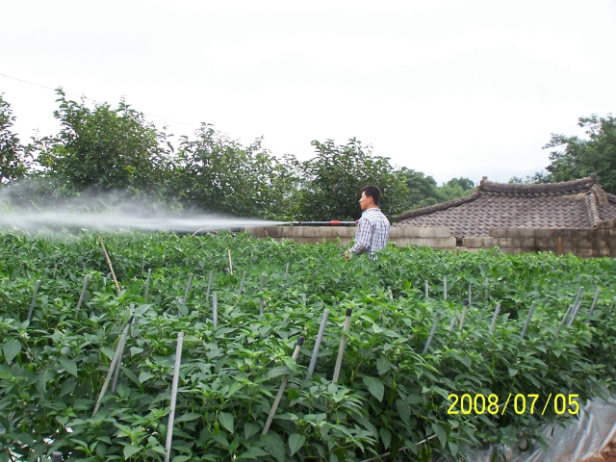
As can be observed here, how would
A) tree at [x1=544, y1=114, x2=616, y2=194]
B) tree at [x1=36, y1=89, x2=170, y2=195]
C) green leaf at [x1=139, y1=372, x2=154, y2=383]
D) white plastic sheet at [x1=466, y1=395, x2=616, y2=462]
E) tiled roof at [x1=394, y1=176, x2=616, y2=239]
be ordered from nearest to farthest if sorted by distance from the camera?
green leaf at [x1=139, y1=372, x2=154, y2=383]
white plastic sheet at [x1=466, y1=395, x2=616, y2=462]
tree at [x1=36, y1=89, x2=170, y2=195]
tiled roof at [x1=394, y1=176, x2=616, y2=239]
tree at [x1=544, y1=114, x2=616, y2=194]

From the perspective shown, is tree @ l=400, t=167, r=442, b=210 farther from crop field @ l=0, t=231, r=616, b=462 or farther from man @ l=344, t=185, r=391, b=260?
crop field @ l=0, t=231, r=616, b=462

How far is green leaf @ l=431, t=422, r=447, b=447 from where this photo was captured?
93.0 inches

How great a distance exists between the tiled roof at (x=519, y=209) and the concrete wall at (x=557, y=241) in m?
8.21

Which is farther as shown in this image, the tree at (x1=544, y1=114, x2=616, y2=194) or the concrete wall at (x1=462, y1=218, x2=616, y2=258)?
the tree at (x1=544, y1=114, x2=616, y2=194)

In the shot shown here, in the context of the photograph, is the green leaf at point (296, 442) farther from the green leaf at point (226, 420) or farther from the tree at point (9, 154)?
the tree at point (9, 154)

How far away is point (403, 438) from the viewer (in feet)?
7.73

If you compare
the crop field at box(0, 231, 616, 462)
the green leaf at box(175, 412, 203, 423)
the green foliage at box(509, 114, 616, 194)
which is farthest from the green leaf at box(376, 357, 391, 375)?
the green foliage at box(509, 114, 616, 194)

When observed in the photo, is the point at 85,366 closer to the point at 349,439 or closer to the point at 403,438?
the point at 349,439

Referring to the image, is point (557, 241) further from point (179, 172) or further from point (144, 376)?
point (144, 376)

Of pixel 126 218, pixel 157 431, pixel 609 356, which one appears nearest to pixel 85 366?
pixel 157 431

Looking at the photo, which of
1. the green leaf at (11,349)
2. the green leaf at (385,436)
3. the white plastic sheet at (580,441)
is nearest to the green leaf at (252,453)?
the green leaf at (385,436)

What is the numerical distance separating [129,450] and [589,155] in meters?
33.7

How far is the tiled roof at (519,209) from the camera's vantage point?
22.2 m
